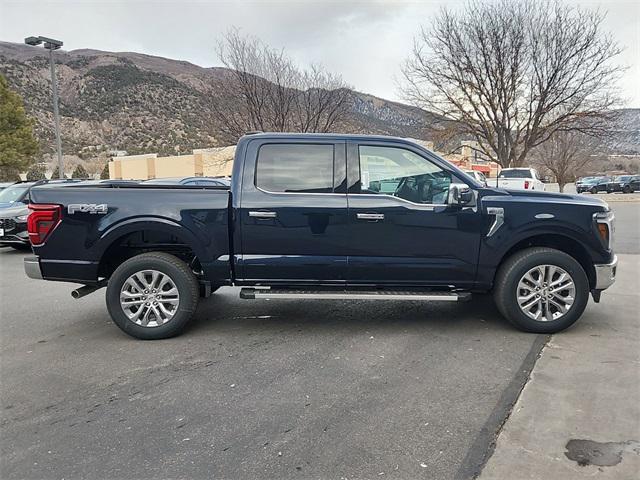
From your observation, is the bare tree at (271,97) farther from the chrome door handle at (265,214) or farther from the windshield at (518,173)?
the chrome door handle at (265,214)

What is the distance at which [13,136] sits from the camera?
3228cm

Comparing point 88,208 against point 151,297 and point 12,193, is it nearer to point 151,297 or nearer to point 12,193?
point 151,297

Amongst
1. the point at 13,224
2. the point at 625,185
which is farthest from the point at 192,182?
the point at 625,185

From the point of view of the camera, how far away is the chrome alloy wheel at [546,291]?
522 centimetres

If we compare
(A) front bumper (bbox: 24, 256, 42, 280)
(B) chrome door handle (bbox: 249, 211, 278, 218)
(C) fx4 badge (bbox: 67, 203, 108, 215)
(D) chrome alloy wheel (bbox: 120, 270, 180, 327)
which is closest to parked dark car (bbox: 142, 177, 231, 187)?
(B) chrome door handle (bbox: 249, 211, 278, 218)

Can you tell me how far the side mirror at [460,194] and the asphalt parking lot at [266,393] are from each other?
1.37m

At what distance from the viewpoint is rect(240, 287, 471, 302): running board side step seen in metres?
5.22

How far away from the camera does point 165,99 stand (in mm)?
69438

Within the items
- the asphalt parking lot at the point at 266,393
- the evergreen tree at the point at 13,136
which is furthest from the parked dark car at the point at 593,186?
the asphalt parking lot at the point at 266,393

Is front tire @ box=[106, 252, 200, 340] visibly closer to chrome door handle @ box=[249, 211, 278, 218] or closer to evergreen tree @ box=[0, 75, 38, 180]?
chrome door handle @ box=[249, 211, 278, 218]

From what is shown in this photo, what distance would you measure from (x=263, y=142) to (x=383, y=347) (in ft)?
7.91

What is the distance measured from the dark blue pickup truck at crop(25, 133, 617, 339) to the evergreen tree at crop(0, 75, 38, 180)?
31.6m

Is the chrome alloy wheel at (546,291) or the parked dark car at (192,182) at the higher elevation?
the parked dark car at (192,182)

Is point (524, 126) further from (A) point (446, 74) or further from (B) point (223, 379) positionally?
(B) point (223, 379)
